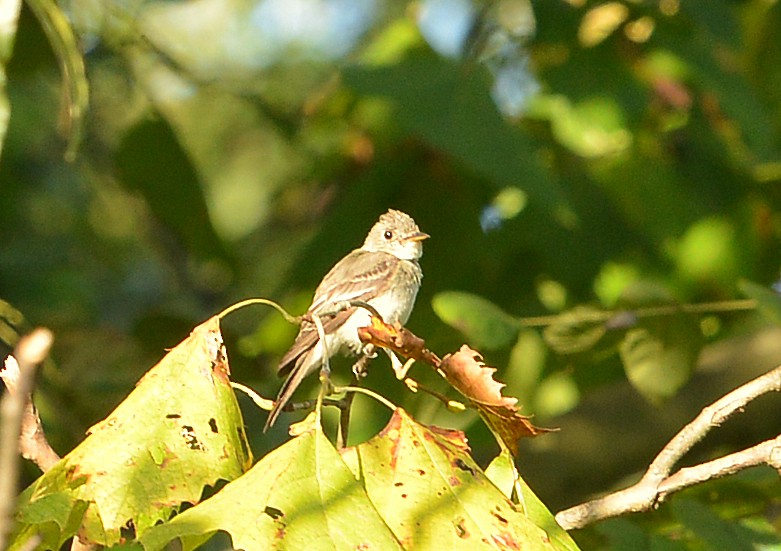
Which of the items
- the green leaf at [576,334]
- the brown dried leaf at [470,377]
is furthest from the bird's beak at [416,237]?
the brown dried leaf at [470,377]

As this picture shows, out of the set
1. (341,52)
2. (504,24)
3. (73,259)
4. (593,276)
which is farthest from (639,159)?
(341,52)

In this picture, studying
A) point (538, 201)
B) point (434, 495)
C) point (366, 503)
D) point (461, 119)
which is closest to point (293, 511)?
point (366, 503)

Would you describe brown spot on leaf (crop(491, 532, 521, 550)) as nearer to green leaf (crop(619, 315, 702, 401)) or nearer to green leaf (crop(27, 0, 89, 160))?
green leaf (crop(27, 0, 89, 160))

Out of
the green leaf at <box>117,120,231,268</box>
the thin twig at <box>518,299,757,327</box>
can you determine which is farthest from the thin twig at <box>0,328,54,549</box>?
the green leaf at <box>117,120,231,268</box>

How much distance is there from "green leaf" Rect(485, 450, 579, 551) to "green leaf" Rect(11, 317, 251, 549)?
455 millimetres

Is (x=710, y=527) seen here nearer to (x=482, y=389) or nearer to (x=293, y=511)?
(x=482, y=389)

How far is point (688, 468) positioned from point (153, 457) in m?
0.97

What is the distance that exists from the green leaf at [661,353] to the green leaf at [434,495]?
5.08ft

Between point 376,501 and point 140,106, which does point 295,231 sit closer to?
point 140,106

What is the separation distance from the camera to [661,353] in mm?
3729

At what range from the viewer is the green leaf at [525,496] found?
2.20 m

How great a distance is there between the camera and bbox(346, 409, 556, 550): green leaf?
2092 mm

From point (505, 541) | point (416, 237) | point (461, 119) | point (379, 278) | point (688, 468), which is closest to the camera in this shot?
point (505, 541)

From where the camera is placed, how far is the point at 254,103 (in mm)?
5332
